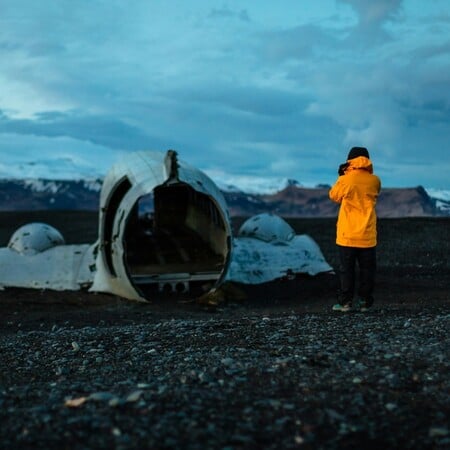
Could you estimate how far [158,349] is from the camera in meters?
6.44

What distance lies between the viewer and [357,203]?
8664mm

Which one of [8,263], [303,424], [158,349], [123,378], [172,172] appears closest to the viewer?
[303,424]

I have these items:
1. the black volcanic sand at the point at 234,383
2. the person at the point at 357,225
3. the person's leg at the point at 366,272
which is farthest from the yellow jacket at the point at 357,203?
the black volcanic sand at the point at 234,383

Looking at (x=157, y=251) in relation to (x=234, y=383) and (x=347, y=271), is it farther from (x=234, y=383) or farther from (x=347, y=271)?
(x=234, y=383)

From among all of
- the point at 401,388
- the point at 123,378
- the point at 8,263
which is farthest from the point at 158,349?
the point at 8,263

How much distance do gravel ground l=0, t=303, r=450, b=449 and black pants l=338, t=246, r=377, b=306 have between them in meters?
1.49

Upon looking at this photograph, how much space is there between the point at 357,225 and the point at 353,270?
0.58 m

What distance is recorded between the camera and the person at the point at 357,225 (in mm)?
8602

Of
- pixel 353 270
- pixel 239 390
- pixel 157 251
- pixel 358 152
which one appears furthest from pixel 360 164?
pixel 157 251

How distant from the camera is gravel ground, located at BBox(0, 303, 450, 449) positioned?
3.54m

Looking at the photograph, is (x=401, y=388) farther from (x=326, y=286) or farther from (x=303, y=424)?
(x=326, y=286)

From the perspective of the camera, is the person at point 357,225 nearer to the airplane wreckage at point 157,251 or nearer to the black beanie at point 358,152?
the black beanie at point 358,152

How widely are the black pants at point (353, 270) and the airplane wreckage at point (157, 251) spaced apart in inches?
150

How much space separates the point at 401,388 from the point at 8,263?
40.5ft
